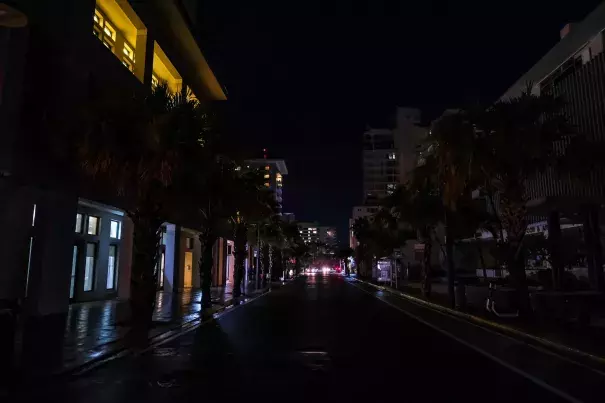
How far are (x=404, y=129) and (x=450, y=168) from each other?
112 metres

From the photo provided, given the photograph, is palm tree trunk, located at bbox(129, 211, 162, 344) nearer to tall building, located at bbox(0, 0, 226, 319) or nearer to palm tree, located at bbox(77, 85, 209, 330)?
palm tree, located at bbox(77, 85, 209, 330)

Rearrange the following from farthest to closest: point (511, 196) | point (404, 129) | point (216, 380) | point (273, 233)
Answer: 1. point (404, 129)
2. point (273, 233)
3. point (511, 196)
4. point (216, 380)

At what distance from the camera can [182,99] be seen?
16922 mm

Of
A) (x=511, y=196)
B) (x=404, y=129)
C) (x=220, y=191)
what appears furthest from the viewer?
(x=404, y=129)

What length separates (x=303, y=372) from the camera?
9.46 m

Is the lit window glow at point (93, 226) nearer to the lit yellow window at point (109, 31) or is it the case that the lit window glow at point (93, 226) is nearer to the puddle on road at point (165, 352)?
the lit yellow window at point (109, 31)

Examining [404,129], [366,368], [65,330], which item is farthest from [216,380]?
[404,129]

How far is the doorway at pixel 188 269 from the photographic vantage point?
41.0 m

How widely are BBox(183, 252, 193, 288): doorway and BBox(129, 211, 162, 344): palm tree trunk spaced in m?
24.5

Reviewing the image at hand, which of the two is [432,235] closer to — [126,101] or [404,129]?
[126,101]

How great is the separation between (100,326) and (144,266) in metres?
2.16

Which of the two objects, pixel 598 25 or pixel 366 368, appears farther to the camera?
pixel 598 25

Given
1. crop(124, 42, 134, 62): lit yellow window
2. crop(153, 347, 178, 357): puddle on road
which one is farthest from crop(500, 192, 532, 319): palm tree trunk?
crop(124, 42, 134, 62): lit yellow window

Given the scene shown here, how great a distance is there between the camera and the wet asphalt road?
7.73 metres
